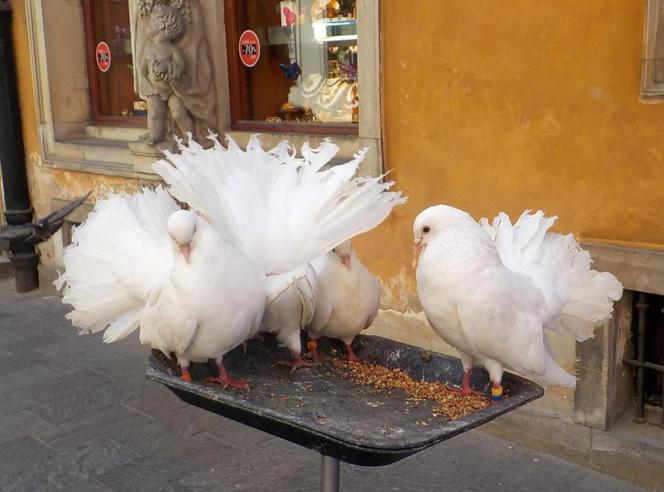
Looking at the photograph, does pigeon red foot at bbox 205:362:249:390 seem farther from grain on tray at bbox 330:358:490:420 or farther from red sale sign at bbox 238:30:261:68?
red sale sign at bbox 238:30:261:68

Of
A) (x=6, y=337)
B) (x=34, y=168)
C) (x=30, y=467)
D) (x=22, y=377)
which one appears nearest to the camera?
(x=30, y=467)

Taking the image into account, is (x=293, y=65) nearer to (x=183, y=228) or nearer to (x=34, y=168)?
(x=34, y=168)

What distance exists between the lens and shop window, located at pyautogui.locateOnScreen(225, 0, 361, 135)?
5793 mm

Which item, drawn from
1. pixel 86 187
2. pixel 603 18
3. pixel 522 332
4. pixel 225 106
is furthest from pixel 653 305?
pixel 86 187

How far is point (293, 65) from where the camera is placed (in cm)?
634

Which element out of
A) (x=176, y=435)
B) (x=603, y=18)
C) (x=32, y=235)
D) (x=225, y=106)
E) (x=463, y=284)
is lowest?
(x=176, y=435)

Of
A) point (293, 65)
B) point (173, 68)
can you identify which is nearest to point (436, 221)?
point (173, 68)

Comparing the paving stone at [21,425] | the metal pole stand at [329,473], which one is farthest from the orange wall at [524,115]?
the paving stone at [21,425]

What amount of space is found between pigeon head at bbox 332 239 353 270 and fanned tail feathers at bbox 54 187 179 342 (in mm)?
605

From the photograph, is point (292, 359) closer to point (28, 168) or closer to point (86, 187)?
point (86, 187)

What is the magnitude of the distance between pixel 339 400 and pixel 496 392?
1.60ft

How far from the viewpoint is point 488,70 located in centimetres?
428

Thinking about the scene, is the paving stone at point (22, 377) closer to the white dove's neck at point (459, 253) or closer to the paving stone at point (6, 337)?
the paving stone at point (6, 337)

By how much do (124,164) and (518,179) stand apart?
4.27m
